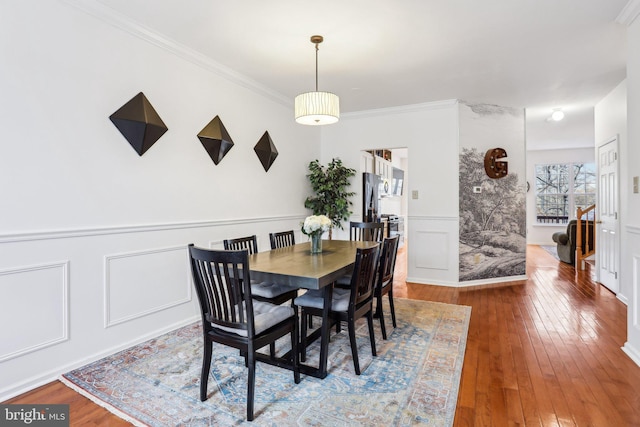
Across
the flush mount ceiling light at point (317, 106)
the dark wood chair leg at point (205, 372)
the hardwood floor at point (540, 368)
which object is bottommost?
the hardwood floor at point (540, 368)

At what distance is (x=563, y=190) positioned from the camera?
9.04 m

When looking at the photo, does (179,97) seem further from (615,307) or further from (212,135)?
(615,307)

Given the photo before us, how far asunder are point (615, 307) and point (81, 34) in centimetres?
564

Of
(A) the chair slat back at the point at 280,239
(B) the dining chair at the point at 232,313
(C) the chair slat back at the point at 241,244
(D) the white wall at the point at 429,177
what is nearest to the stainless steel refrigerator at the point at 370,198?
(D) the white wall at the point at 429,177

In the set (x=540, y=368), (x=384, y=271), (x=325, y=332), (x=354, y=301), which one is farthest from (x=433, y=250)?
(x=325, y=332)

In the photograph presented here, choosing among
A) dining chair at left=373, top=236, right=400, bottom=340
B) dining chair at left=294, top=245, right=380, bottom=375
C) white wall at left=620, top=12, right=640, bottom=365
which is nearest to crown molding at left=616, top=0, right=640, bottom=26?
white wall at left=620, top=12, right=640, bottom=365

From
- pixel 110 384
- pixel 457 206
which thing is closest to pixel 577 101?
pixel 457 206

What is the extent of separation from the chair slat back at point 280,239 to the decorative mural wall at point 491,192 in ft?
8.58

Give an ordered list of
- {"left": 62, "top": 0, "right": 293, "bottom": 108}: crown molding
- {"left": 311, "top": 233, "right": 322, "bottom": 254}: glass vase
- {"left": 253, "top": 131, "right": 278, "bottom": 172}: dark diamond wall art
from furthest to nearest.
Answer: {"left": 253, "top": 131, "right": 278, "bottom": 172}: dark diamond wall art < {"left": 311, "top": 233, "right": 322, "bottom": 254}: glass vase < {"left": 62, "top": 0, "right": 293, "bottom": 108}: crown molding

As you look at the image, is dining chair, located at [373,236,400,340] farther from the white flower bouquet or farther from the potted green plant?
the potted green plant

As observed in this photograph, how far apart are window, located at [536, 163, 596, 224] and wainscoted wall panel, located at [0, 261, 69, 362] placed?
34.2ft

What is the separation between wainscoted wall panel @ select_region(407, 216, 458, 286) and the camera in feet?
15.9

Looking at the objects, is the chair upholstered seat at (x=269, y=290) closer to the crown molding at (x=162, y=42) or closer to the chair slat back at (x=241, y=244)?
the chair slat back at (x=241, y=244)

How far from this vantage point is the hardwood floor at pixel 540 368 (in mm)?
1888
